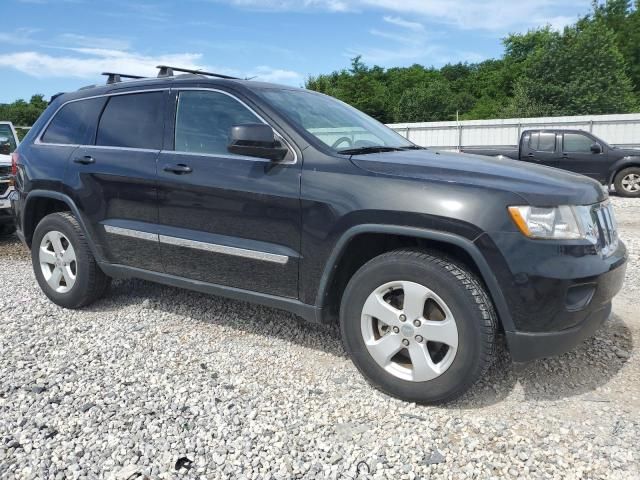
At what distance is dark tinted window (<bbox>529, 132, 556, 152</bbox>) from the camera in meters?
12.8

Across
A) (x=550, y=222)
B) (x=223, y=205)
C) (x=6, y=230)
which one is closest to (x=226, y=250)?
(x=223, y=205)

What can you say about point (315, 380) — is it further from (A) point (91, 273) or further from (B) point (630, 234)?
(B) point (630, 234)

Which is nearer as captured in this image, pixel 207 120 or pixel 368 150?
pixel 368 150

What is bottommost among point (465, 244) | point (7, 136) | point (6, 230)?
point (6, 230)

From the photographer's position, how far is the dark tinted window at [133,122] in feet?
12.6

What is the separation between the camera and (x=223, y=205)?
337 cm

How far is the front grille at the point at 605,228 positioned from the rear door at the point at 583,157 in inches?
408

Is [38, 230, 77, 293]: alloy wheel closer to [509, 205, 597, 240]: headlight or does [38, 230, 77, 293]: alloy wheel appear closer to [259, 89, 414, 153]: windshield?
[259, 89, 414, 153]: windshield

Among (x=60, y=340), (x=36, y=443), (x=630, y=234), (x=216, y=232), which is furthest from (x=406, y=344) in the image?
(x=630, y=234)

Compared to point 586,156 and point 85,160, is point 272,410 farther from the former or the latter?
point 586,156

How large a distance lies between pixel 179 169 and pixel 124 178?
1.77ft

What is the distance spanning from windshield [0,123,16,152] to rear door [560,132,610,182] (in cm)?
1147

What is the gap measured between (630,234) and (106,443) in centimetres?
732

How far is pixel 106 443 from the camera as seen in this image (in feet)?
8.39
